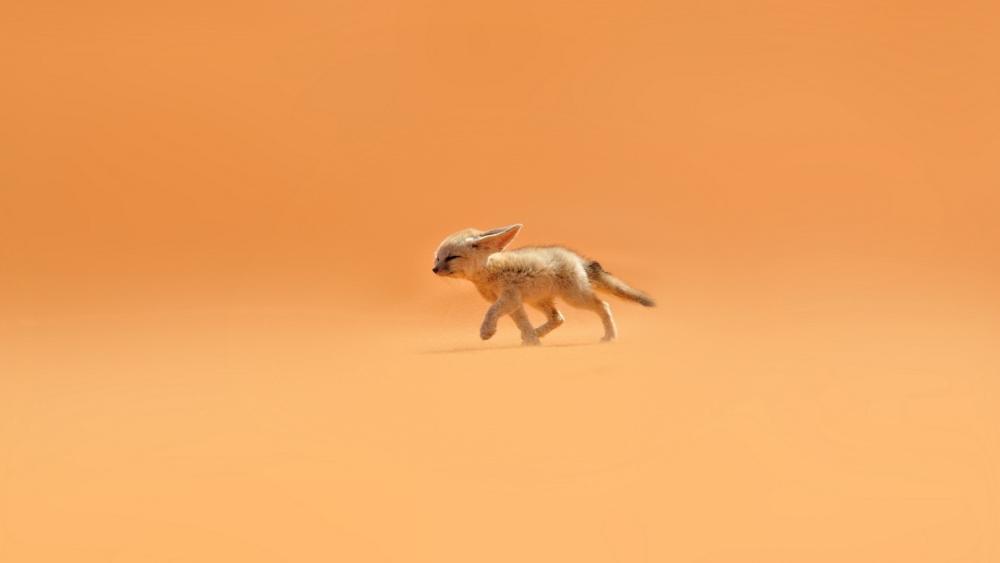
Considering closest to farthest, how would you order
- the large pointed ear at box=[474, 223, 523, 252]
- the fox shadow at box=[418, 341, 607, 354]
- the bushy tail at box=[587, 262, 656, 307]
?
the fox shadow at box=[418, 341, 607, 354]
the large pointed ear at box=[474, 223, 523, 252]
the bushy tail at box=[587, 262, 656, 307]

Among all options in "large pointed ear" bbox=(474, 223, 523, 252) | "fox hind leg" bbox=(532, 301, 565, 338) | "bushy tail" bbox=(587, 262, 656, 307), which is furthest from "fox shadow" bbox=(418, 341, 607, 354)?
"large pointed ear" bbox=(474, 223, 523, 252)

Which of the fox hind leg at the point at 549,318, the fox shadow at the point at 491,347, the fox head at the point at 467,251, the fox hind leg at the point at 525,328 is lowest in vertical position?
the fox shadow at the point at 491,347

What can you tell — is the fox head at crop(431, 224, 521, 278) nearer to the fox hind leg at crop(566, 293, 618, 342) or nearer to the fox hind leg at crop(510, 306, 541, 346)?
the fox hind leg at crop(510, 306, 541, 346)

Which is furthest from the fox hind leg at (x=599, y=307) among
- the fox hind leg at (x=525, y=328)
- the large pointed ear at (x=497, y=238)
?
the large pointed ear at (x=497, y=238)

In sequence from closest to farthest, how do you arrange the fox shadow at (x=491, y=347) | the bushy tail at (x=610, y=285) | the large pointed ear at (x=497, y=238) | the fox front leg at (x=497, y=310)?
the fox shadow at (x=491, y=347) → the fox front leg at (x=497, y=310) → the large pointed ear at (x=497, y=238) → the bushy tail at (x=610, y=285)

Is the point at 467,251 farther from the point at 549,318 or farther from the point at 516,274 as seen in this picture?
the point at 549,318

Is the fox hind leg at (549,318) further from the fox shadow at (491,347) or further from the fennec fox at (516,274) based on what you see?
the fox shadow at (491,347)
